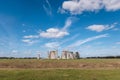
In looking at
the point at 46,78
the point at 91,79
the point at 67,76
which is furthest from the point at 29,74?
the point at 91,79

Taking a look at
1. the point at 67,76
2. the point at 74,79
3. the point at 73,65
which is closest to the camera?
the point at 74,79

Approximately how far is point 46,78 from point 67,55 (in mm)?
103890

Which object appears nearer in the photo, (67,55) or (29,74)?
(29,74)

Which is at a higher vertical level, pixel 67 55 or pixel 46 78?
pixel 67 55

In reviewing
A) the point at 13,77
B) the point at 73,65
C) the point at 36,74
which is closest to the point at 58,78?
the point at 36,74

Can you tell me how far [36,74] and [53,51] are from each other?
9985 cm

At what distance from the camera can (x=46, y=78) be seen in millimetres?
33906

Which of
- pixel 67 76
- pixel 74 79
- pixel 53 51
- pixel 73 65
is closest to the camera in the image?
pixel 74 79

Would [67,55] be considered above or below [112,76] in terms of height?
above

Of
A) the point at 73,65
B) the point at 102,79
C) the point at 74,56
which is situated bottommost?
the point at 102,79

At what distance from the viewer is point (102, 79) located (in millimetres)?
33875

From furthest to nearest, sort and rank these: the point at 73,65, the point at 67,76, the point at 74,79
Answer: the point at 73,65, the point at 67,76, the point at 74,79

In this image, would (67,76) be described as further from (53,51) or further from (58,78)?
(53,51)

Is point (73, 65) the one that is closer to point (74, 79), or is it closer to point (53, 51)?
point (74, 79)
